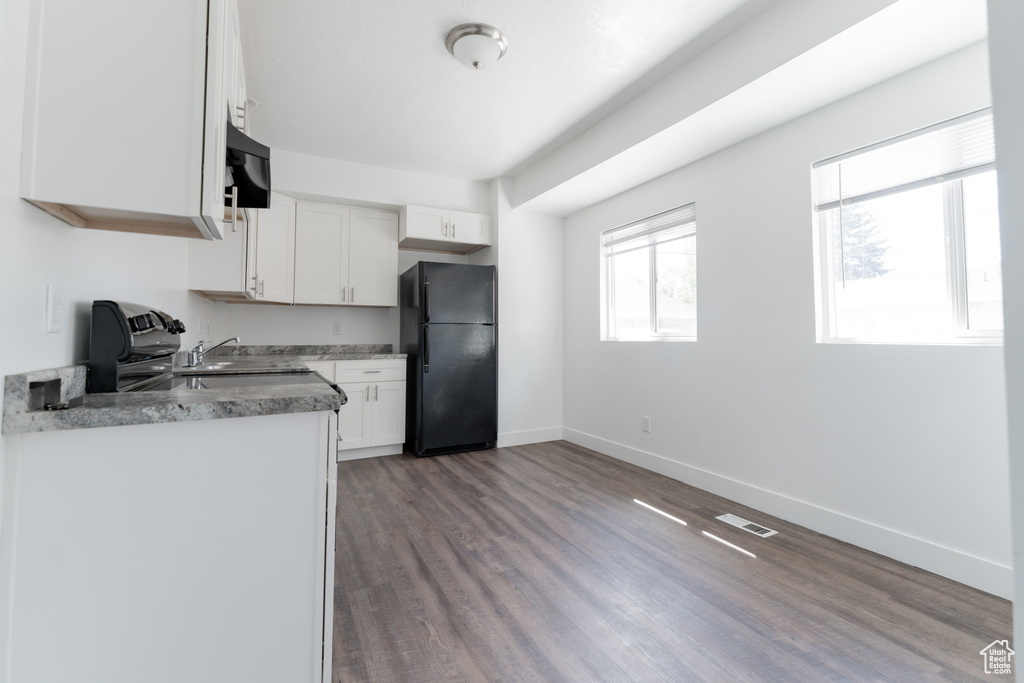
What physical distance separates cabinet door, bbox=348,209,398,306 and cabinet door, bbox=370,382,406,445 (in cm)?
81

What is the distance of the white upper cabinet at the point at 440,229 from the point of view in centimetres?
401

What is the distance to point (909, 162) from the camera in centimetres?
208

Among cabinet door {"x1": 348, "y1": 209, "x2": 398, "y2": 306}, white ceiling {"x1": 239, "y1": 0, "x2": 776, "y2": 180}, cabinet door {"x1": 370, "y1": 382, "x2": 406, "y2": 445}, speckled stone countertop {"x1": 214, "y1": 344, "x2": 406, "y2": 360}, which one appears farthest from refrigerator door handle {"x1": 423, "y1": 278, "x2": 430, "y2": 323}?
white ceiling {"x1": 239, "y1": 0, "x2": 776, "y2": 180}

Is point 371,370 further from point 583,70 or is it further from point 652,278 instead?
point 583,70

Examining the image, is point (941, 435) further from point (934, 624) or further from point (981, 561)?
point (934, 624)

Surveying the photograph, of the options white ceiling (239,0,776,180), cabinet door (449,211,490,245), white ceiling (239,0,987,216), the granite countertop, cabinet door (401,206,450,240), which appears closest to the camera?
the granite countertop

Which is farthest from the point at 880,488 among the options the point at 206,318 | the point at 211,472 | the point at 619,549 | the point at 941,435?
the point at 206,318

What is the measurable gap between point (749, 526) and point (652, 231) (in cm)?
219

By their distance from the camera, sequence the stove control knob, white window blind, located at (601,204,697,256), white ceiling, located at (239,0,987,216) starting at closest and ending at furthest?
the stove control knob
white ceiling, located at (239,0,987,216)
white window blind, located at (601,204,697,256)

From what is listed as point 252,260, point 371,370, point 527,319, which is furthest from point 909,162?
point 252,260

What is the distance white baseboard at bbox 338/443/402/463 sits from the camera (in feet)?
12.4

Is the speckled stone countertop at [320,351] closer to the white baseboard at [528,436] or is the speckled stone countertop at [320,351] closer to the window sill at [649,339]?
the white baseboard at [528,436]

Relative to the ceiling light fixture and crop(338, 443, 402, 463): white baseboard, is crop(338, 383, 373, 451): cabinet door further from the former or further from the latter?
the ceiling light fixture

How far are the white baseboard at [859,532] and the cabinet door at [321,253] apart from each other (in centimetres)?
303
